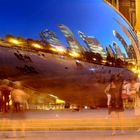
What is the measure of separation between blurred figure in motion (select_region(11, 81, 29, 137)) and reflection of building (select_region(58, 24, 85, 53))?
1.11 metres

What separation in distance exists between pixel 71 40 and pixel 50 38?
1.18 ft

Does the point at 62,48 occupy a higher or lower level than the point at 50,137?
higher

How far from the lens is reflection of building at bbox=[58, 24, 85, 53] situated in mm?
11758

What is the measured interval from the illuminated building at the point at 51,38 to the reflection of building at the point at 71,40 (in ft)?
0.51

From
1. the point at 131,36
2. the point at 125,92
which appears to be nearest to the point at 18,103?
the point at 131,36

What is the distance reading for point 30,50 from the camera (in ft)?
39.0

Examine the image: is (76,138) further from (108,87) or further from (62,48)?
(62,48)

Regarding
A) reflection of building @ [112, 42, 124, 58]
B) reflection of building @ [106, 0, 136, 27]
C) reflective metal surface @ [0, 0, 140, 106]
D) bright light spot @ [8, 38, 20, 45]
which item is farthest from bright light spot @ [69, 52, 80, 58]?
reflection of building @ [106, 0, 136, 27]

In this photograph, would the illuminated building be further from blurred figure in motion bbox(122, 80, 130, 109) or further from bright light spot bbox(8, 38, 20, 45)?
blurred figure in motion bbox(122, 80, 130, 109)

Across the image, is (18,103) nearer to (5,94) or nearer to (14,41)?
(5,94)

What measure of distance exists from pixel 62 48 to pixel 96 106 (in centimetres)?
128

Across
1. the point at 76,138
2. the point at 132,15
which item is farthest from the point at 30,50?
the point at 132,15

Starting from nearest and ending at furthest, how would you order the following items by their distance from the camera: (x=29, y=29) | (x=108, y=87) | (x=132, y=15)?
(x=29, y=29), (x=108, y=87), (x=132, y=15)

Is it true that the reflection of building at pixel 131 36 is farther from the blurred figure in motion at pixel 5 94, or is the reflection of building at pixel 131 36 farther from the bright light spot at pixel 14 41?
the blurred figure in motion at pixel 5 94
